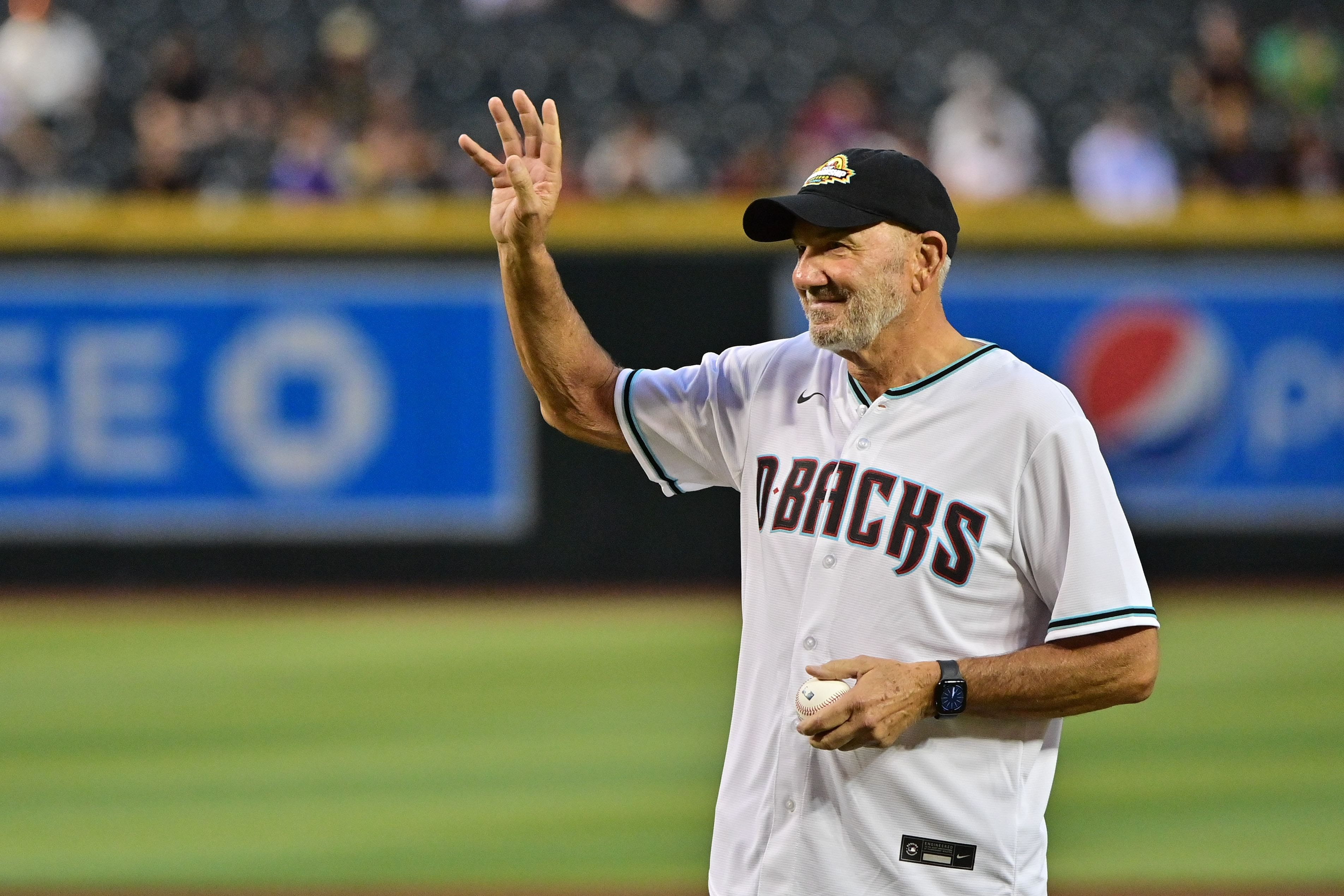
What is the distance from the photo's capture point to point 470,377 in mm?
12703

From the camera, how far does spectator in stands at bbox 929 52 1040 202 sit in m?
15.0

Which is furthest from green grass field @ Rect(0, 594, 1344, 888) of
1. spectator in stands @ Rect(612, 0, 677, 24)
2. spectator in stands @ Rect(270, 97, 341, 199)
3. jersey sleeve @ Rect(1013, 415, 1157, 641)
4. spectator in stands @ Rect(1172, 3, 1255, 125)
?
spectator in stands @ Rect(612, 0, 677, 24)

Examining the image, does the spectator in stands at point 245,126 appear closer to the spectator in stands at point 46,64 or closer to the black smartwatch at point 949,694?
the spectator in stands at point 46,64

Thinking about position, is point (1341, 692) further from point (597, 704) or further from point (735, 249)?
point (735, 249)

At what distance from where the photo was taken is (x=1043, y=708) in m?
3.16

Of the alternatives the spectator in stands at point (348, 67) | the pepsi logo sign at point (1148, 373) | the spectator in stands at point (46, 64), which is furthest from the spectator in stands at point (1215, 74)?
the spectator in stands at point (46, 64)

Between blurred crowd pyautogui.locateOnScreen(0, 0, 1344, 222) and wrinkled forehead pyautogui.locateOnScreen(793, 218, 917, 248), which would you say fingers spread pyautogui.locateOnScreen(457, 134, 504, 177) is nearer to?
wrinkled forehead pyautogui.locateOnScreen(793, 218, 917, 248)

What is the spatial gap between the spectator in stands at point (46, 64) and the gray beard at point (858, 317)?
13.3m

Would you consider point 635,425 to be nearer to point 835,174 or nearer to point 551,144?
point 551,144

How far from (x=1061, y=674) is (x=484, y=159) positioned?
1520 millimetres

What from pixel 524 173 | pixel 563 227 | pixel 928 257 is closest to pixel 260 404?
pixel 563 227

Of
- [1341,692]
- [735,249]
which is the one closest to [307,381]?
[735,249]

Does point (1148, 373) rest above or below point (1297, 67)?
below

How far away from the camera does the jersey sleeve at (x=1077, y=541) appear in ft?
10.3
